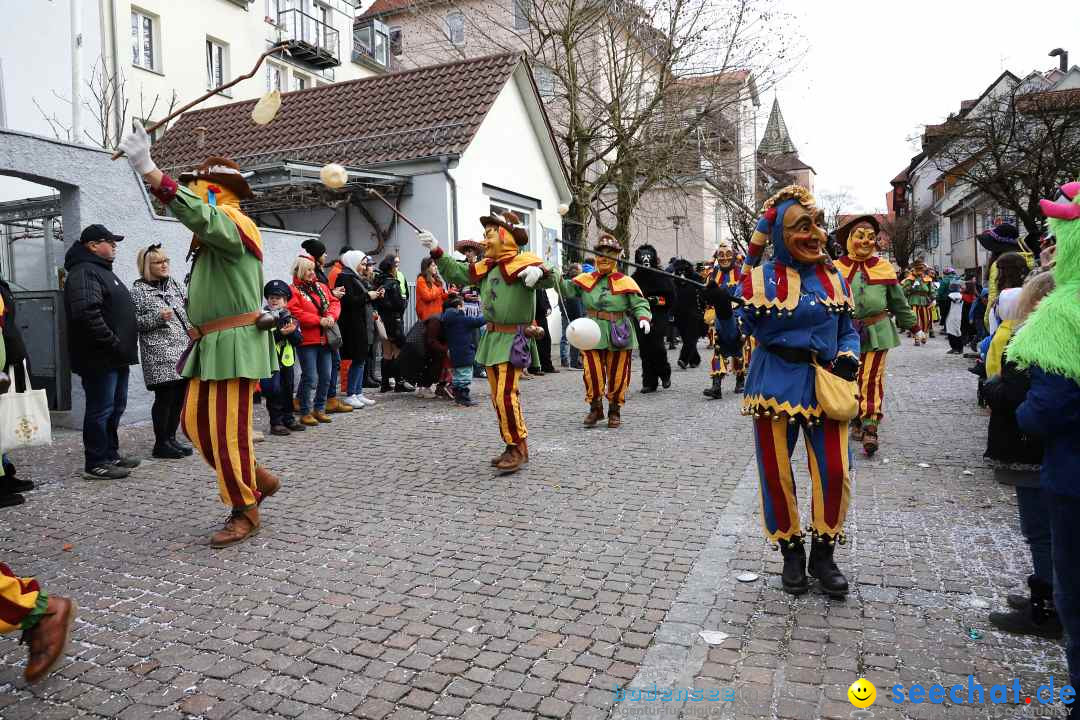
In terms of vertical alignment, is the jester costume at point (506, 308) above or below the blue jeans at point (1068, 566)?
above

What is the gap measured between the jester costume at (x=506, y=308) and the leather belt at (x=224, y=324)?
6.09 ft

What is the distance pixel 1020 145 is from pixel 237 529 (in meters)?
23.7

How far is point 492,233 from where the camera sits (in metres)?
6.46

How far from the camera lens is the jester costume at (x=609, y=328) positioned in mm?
8594

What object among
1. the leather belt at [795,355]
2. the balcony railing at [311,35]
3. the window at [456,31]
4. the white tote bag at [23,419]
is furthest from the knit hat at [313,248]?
the balcony railing at [311,35]

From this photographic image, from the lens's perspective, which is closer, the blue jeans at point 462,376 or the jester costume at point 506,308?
the jester costume at point 506,308

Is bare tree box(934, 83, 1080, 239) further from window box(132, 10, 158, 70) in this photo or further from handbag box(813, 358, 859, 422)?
window box(132, 10, 158, 70)

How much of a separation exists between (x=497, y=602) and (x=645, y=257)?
8.71m

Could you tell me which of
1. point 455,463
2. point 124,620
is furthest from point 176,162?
point 124,620

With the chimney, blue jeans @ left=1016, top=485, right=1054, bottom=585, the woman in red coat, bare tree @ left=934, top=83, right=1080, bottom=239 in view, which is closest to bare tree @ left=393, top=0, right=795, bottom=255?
bare tree @ left=934, top=83, right=1080, bottom=239

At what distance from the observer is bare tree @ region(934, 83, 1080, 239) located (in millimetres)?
20734

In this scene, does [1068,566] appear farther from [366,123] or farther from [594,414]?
[366,123]

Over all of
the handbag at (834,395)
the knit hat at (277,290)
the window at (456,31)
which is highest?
the window at (456,31)

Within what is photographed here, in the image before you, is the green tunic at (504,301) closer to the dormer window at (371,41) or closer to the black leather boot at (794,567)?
the black leather boot at (794,567)
